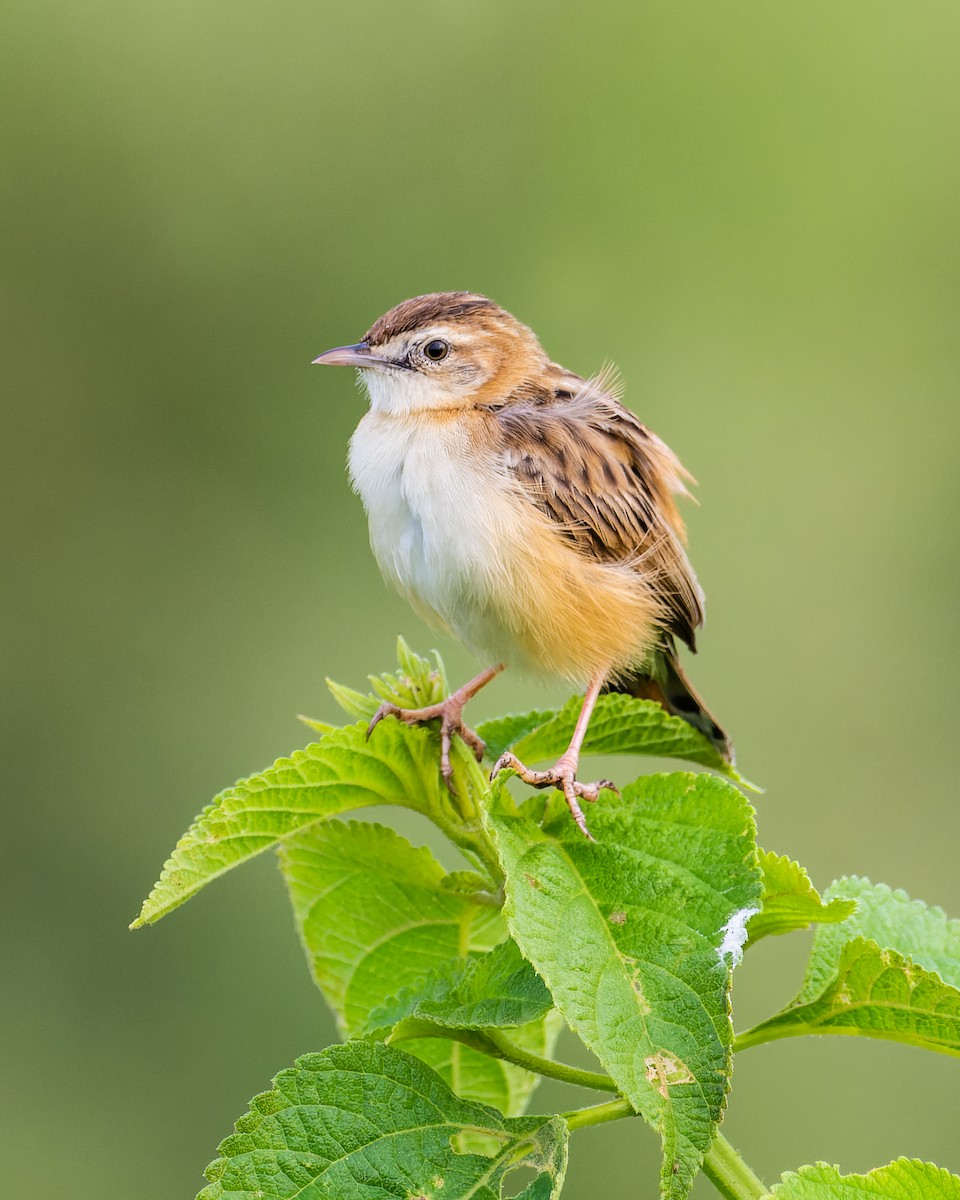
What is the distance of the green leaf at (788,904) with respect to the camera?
87.9 inches

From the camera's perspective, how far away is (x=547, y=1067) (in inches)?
A: 90.8

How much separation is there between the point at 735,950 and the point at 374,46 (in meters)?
10.1

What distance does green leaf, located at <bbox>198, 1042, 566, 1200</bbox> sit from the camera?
223 cm

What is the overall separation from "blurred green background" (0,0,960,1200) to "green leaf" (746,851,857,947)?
4855 millimetres

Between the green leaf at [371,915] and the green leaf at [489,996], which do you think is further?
the green leaf at [371,915]

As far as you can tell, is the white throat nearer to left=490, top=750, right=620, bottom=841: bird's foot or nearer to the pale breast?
the pale breast

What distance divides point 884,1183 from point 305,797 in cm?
116

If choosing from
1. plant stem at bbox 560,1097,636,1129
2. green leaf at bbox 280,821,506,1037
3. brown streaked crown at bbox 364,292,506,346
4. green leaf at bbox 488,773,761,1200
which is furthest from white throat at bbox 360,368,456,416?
plant stem at bbox 560,1097,636,1129

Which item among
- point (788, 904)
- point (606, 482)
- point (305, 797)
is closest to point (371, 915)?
point (305, 797)

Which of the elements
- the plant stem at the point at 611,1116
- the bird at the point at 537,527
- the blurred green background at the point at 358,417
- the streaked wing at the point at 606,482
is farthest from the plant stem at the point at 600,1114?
the blurred green background at the point at 358,417

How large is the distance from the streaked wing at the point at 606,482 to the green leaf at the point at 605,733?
957mm

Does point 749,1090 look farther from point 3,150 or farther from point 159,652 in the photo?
point 3,150

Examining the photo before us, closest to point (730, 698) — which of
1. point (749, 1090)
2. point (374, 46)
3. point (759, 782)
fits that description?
point (759, 782)

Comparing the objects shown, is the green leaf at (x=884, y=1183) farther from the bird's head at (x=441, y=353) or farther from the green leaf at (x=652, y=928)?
the bird's head at (x=441, y=353)
